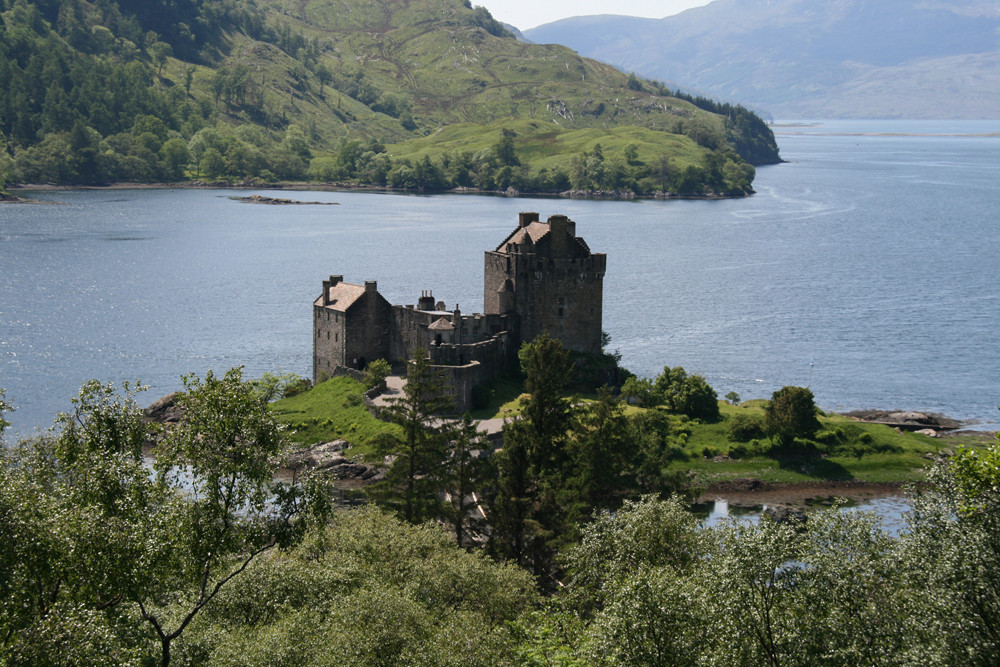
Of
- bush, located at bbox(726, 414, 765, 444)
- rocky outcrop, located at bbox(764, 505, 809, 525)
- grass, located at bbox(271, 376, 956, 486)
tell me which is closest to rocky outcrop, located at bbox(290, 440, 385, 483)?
grass, located at bbox(271, 376, 956, 486)

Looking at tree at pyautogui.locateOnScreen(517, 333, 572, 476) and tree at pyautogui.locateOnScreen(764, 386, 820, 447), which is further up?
tree at pyautogui.locateOnScreen(517, 333, 572, 476)

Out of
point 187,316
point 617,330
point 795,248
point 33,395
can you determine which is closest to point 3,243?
point 187,316

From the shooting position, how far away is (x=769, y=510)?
74.2m

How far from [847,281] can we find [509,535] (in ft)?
417

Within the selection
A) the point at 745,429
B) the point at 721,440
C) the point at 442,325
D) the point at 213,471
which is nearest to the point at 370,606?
the point at 213,471

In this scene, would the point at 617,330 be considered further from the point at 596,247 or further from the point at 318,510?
the point at 318,510

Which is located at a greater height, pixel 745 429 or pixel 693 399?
pixel 693 399

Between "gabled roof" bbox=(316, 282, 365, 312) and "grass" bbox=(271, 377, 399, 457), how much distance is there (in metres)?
6.26

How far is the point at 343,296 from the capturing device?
92.9 metres

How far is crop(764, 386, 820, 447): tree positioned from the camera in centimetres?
8319

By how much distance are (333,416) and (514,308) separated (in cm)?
1826

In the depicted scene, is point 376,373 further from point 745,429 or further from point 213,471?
Answer: point 213,471

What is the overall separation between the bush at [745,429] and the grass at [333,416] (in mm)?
26634

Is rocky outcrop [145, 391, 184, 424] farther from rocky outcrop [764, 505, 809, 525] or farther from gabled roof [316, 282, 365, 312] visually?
rocky outcrop [764, 505, 809, 525]
